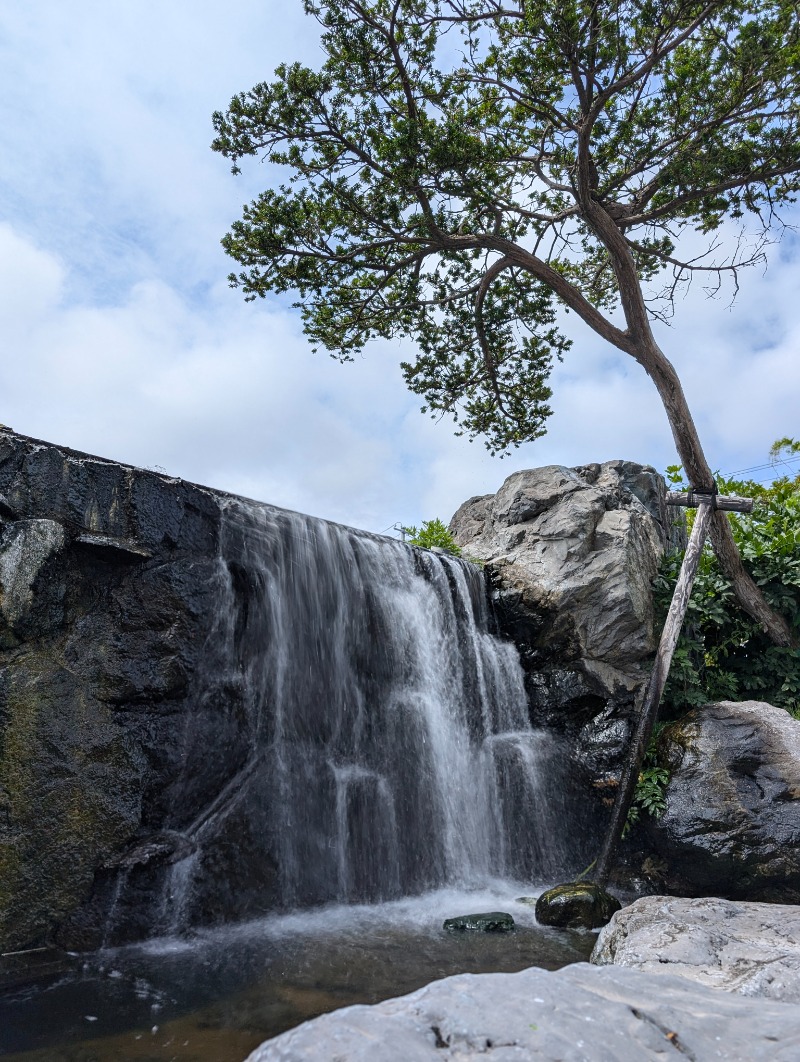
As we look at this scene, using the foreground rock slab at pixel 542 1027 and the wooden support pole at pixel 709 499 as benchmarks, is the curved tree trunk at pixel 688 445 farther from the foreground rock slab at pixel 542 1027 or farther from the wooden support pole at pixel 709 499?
the foreground rock slab at pixel 542 1027

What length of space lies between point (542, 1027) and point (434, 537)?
11419 mm

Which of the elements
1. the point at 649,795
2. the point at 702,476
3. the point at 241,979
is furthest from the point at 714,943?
the point at 702,476

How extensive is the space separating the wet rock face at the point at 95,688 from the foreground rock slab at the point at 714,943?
11.3 feet

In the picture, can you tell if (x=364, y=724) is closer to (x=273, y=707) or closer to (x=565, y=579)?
(x=273, y=707)

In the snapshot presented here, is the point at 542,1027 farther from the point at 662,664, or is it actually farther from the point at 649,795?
the point at 662,664

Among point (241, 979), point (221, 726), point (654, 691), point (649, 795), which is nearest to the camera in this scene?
point (241, 979)

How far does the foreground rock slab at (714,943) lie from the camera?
11.9ft

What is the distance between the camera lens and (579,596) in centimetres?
1010

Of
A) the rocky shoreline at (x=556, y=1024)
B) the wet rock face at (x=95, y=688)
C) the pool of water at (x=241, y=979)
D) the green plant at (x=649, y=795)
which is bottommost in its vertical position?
the pool of water at (x=241, y=979)

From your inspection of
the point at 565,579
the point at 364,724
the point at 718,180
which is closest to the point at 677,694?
the point at 565,579

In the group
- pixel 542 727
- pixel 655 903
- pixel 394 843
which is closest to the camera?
pixel 655 903

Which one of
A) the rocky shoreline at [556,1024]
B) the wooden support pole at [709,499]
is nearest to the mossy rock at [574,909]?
the rocky shoreline at [556,1024]

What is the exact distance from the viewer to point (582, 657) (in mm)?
9906

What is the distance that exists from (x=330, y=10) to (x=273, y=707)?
26.0ft
